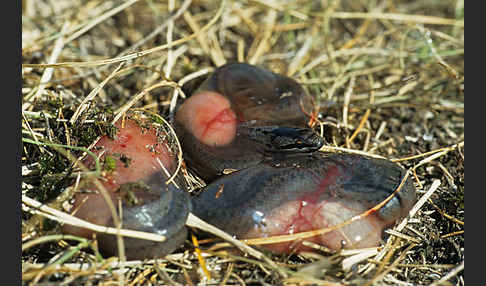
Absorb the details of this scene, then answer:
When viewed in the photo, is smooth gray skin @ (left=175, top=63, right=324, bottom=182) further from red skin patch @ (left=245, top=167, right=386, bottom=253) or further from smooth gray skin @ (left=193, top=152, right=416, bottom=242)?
red skin patch @ (left=245, top=167, right=386, bottom=253)

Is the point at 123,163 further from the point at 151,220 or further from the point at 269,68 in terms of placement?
the point at 269,68

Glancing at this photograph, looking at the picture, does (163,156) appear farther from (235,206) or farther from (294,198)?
(294,198)

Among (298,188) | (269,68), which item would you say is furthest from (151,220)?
(269,68)

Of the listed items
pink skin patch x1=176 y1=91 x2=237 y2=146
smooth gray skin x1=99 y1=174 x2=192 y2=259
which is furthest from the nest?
pink skin patch x1=176 y1=91 x2=237 y2=146

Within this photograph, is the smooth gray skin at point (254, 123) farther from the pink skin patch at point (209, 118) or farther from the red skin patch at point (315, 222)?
the red skin patch at point (315, 222)

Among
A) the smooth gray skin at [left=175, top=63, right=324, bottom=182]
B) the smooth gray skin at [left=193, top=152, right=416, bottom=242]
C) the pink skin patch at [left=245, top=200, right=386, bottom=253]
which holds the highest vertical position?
the smooth gray skin at [left=175, top=63, right=324, bottom=182]

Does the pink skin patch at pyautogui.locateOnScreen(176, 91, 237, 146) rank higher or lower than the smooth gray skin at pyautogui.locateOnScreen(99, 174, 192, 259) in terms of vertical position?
higher
